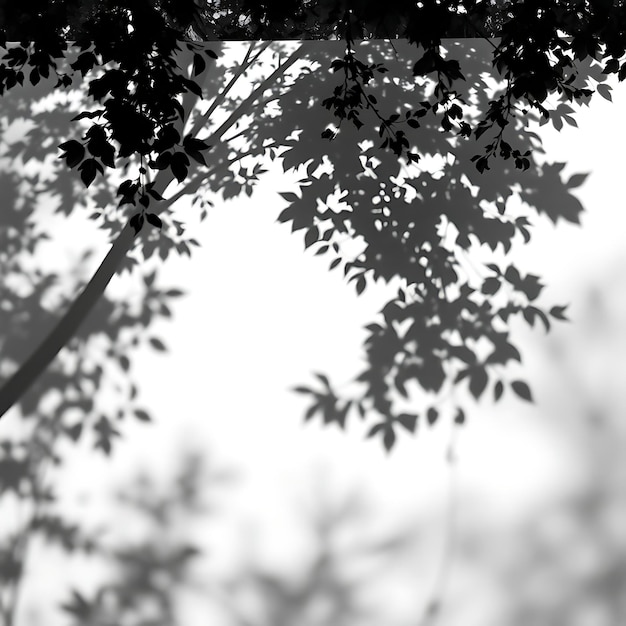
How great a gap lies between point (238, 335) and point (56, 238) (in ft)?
3.50

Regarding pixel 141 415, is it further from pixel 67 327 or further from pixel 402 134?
pixel 402 134

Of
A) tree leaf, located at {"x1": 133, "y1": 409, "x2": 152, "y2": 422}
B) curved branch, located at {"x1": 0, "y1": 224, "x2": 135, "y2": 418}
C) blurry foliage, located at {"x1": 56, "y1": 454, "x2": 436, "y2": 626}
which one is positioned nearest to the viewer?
blurry foliage, located at {"x1": 56, "y1": 454, "x2": 436, "y2": 626}

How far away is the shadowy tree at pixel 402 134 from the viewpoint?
206cm

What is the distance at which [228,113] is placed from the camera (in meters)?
3.24

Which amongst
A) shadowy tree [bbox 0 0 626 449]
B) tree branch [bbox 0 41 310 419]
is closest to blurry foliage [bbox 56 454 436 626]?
shadowy tree [bbox 0 0 626 449]

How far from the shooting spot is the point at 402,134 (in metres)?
2.97

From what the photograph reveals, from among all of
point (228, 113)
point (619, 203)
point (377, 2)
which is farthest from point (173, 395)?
point (619, 203)

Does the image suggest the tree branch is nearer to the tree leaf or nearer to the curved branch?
the curved branch

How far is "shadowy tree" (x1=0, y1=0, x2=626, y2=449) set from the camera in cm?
206

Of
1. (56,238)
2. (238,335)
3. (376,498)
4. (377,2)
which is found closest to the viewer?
(377,2)

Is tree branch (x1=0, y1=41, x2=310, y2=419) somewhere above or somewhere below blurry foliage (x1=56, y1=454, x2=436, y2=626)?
above

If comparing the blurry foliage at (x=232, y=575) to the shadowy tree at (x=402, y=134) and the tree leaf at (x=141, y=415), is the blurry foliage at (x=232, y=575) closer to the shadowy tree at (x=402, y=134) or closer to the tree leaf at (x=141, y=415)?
the tree leaf at (x=141, y=415)

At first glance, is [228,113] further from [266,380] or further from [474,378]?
[474,378]

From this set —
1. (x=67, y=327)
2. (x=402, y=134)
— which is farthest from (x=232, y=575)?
(x=402, y=134)
